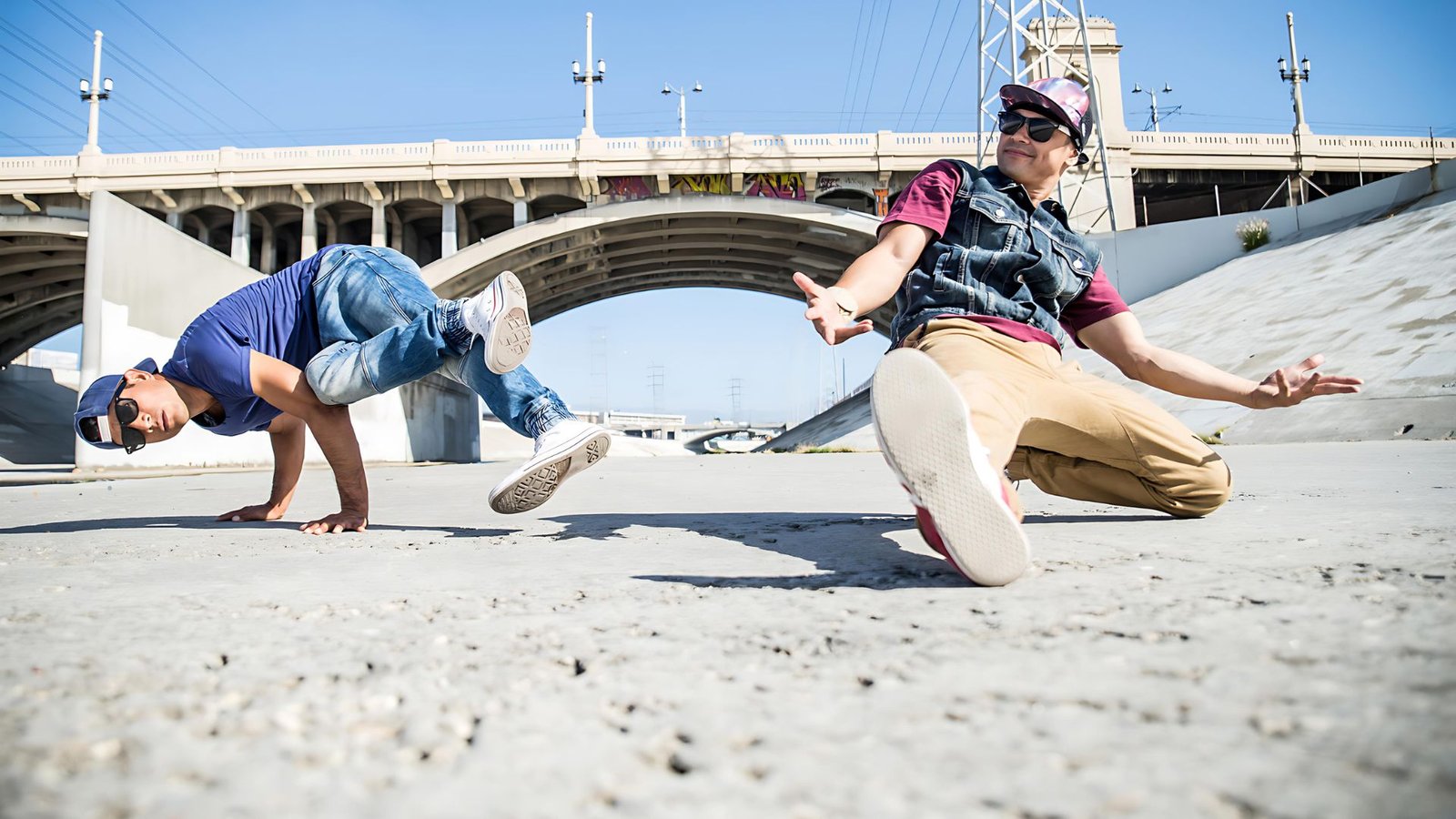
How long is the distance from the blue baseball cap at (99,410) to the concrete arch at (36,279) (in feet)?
50.7

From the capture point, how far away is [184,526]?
10.6ft

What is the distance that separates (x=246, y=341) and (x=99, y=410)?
52cm

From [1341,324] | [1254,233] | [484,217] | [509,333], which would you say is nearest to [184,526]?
[509,333]

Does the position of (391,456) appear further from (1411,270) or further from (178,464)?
(1411,270)

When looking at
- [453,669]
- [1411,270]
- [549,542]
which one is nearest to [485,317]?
[549,542]

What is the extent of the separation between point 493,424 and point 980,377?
183 ft

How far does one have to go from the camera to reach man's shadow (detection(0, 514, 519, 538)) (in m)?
2.92

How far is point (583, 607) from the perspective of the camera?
1.36 meters

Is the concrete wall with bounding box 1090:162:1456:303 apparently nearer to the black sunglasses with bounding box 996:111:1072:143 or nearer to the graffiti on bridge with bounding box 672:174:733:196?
the graffiti on bridge with bounding box 672:174:733:196

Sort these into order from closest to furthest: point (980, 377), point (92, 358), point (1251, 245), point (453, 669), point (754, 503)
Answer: point (453, 669) < point (980, 377) < point (754, 503) < point (92, 358) < point (1251, 245)

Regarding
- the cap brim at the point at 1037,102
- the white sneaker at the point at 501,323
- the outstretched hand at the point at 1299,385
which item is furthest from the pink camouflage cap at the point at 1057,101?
the white sneaker at the point at 501,323

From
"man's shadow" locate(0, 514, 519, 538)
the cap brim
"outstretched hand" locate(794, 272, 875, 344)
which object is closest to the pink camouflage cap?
the cap brim

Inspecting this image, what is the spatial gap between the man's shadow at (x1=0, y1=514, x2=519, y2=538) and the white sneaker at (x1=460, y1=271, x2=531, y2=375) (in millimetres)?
617

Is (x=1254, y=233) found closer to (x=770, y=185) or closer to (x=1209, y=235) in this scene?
(x=1209, y=235)
